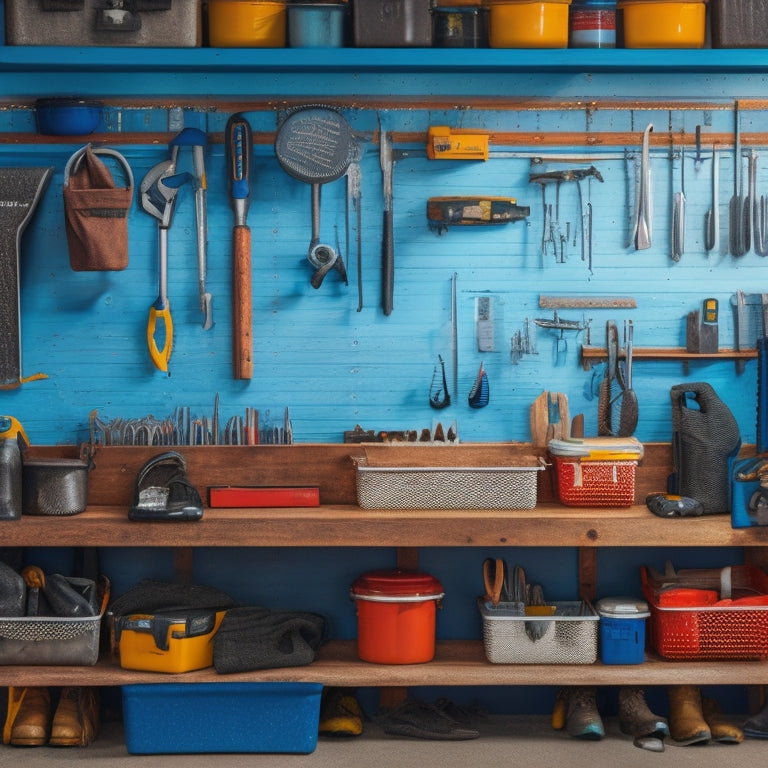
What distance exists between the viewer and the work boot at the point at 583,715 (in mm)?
4414

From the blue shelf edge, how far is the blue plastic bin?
203cm

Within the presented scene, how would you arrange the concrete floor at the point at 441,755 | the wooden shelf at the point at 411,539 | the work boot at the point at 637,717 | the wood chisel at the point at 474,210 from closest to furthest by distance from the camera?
the concrete floor at the point at 441,755 < the wooden shelf at the point at 411,539 < the work boot at the point at 637,717 < the wood chisel at the point at 474,210

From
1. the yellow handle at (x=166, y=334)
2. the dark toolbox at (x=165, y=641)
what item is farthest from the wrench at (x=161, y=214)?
the dark toolbox at (x=165, y=641)

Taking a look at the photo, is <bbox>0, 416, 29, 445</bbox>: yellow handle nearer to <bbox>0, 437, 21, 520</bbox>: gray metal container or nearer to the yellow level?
<bbox>0, 437, 21, 520</bbox>: gray metal container

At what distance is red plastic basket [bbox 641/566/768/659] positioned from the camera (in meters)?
4.36

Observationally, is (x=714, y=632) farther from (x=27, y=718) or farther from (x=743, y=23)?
(x=27, y=718)

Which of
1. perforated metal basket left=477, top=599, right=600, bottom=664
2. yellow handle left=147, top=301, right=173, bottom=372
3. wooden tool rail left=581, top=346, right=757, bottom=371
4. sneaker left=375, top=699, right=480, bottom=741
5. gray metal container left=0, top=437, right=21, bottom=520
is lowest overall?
sneaker left=375, top=699, right=480, bottom=741

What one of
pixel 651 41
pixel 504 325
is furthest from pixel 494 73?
pixel 504 325

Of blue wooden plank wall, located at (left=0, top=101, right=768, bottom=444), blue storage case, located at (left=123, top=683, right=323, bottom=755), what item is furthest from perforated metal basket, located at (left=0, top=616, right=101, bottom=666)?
blue wooden plank wall, located at (left=0, top=101, right=768, bottom=444)

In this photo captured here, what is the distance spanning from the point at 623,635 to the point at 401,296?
5.05ft

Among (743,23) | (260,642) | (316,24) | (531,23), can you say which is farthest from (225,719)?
(743,23)

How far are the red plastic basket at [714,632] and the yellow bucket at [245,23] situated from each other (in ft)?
8.41

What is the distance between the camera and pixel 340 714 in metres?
4.50

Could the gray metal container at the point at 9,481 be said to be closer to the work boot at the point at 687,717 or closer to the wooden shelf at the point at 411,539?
the wooden shelf at the point at 411,539
